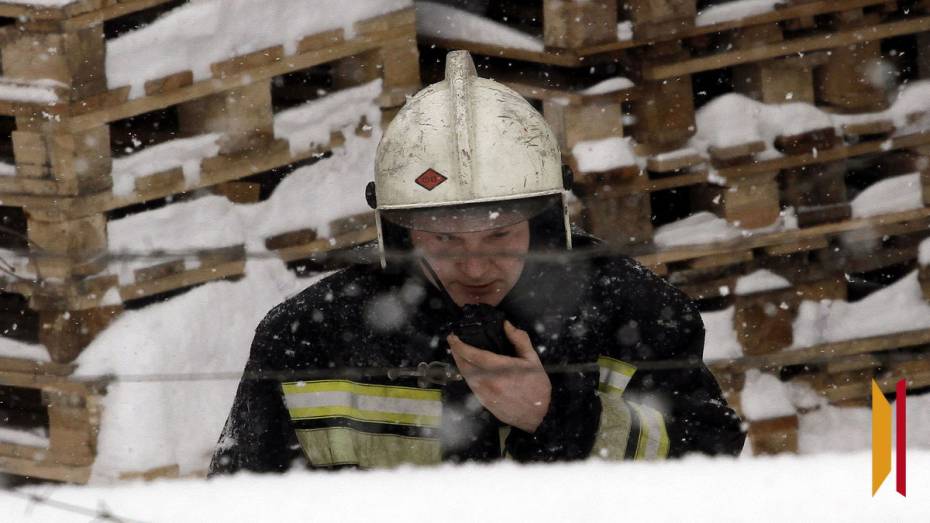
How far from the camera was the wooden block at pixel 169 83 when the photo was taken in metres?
3.48

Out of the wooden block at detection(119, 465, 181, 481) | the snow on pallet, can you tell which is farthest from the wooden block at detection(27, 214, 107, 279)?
the snow on pallet

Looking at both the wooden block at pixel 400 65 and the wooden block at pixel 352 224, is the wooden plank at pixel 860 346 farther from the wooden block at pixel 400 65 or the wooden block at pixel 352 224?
the wooden block at pixel 400 65

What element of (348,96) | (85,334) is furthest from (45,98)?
(348,96)

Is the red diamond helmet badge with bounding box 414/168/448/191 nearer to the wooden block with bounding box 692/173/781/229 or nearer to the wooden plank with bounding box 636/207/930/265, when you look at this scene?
the wooden plank with bounding box 636/207/930/265

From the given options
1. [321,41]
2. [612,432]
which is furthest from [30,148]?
[612,432]

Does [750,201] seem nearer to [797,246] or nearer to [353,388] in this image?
[797,246]

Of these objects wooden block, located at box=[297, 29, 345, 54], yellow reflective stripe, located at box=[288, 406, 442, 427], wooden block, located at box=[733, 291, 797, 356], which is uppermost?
wooden block, located at box=[297, 29, 345, 54]

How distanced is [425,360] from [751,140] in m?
1.86

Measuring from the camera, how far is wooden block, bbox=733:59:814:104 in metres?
4.04

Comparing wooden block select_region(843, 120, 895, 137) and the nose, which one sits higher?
wooden block select_region(843, 120, 895, 137)

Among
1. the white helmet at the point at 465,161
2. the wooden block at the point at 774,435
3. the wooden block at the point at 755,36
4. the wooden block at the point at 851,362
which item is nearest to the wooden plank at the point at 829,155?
the wooden block at the point at 755,36

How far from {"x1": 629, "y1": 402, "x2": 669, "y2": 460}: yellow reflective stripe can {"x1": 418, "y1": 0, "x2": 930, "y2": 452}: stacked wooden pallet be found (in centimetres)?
136

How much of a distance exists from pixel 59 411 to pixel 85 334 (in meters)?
0.27

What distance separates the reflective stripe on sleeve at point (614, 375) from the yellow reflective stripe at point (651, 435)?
13cm
